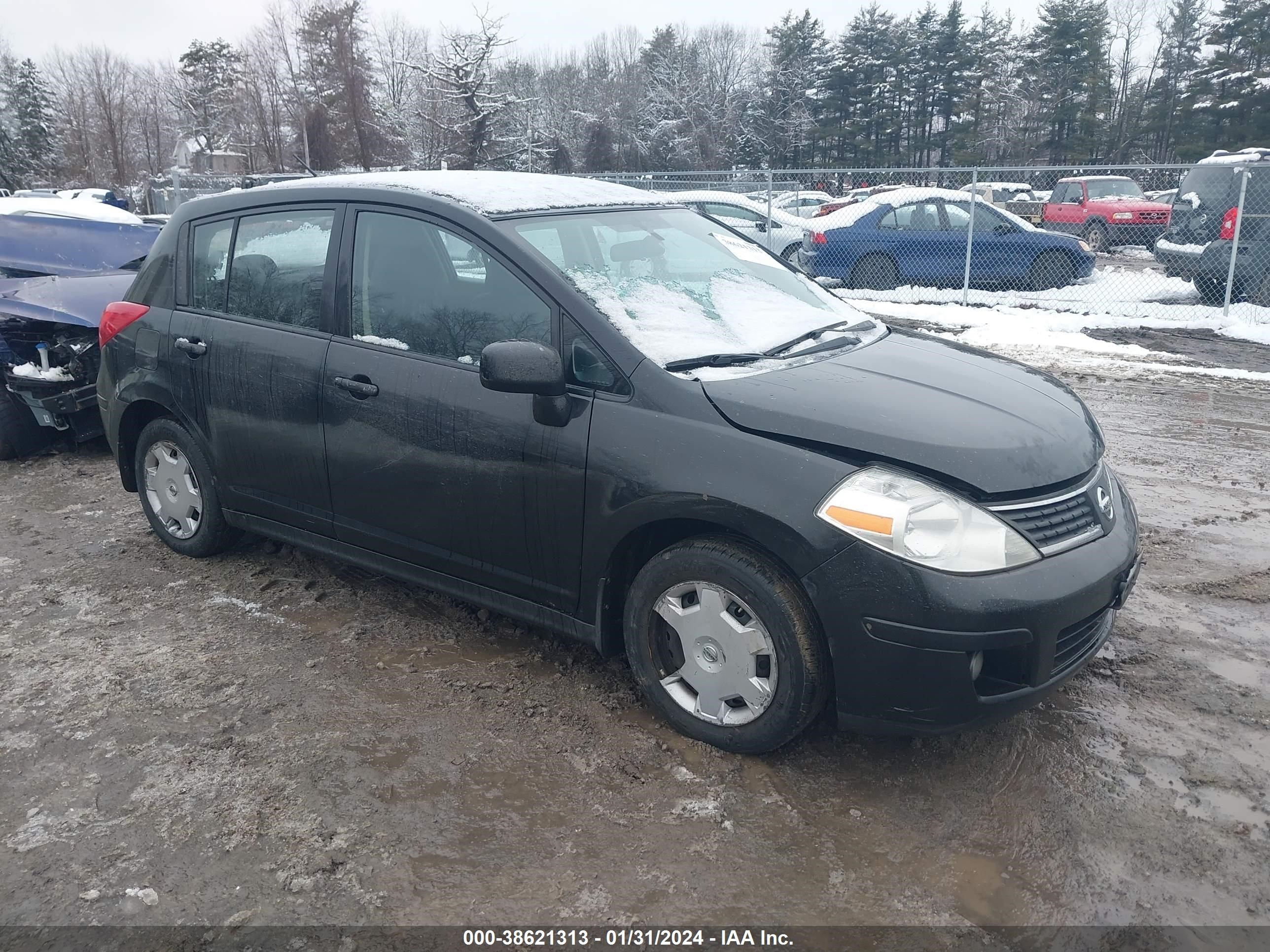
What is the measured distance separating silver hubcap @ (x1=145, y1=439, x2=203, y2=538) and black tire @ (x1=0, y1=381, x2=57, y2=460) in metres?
2.60

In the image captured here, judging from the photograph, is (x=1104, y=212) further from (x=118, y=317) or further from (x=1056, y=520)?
(x=118, y=317)

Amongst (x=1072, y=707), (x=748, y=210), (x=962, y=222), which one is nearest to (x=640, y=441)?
(x=1072, y=707)

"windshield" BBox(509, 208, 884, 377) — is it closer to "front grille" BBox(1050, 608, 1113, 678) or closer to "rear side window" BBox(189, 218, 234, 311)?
"front grille" BBox(1050, 608, 1113, 678)

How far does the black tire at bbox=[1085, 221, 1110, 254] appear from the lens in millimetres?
19234

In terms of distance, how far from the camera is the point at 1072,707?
3303 millimetres

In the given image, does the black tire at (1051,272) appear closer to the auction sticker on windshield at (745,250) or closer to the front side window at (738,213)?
the front side window at (738,213)

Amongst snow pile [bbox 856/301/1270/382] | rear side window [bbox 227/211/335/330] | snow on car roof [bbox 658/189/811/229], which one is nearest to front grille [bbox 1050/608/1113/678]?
rear side window [bbox 227/211/335/330]

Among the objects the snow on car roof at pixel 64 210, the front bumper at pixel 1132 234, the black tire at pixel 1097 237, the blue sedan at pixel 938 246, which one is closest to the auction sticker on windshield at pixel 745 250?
the snow on car roof at pixel 64 210

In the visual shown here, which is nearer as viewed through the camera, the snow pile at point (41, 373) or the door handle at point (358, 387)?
the door handle at point (358, 387)

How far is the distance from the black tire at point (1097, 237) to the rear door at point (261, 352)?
1877cm

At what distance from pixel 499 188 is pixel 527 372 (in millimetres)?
1107

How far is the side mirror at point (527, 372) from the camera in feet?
9.85

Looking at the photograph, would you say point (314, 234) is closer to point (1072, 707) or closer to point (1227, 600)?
point (1072, 707)

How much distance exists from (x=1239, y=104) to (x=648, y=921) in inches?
2094
